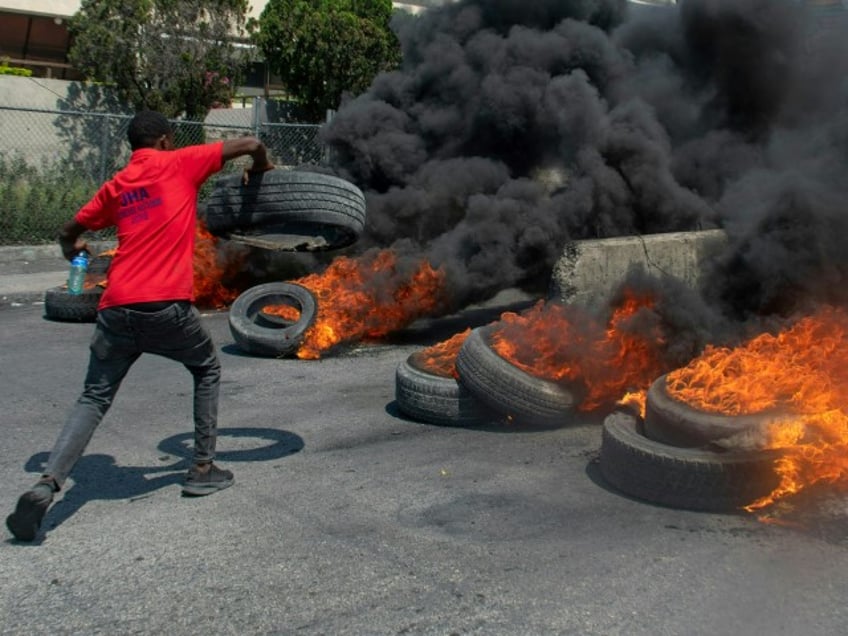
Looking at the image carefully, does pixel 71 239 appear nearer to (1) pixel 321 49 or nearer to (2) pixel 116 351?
(2) pixel 116 351

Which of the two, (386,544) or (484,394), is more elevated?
(484,394)

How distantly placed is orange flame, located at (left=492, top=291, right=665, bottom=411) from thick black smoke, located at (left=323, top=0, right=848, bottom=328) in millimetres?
2247

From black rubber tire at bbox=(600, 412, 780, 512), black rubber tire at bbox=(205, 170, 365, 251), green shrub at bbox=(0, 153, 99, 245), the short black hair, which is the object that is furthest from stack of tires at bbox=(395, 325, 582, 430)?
green shrub at bbox=(0, 153, 99, 245)

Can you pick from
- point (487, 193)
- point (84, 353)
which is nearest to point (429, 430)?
point (84, 353)

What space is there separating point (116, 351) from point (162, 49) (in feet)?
50.3

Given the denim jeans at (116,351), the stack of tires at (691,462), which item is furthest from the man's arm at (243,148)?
the stack of tires at (691,462)

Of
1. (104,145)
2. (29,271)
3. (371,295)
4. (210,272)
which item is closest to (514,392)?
(371,295)

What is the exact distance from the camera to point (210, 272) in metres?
11.1

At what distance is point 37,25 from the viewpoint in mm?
25250

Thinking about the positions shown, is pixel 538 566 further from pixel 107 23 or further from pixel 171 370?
pixel 107 23

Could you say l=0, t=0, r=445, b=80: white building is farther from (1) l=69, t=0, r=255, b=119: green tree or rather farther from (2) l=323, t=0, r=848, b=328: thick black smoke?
(2) l=323, t=0, r=848, b=328: thick black smoke

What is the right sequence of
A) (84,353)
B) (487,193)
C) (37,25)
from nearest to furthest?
(84,353), (487,193), (37,25)

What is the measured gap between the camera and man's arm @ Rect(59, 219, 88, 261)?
493 cm

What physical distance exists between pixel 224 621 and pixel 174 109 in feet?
55.6
